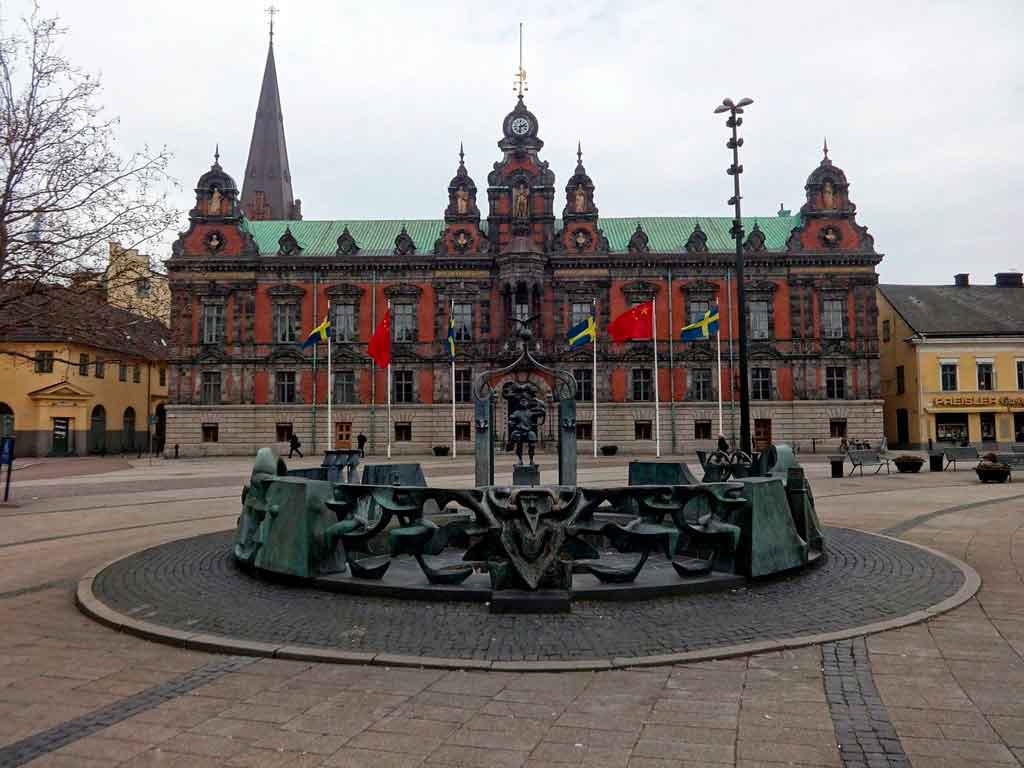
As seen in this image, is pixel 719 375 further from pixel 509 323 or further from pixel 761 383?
pixel 509 323

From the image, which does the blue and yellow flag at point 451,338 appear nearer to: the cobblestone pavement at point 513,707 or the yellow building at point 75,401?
the yellow building at point 75,401

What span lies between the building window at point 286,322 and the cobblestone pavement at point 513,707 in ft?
141

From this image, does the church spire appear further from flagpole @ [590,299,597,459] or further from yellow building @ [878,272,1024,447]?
yellow building @ [878,272,1024,447]

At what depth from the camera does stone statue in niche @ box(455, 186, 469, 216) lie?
50188 mm

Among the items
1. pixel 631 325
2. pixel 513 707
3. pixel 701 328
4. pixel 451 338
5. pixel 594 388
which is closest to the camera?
pixel 513 707

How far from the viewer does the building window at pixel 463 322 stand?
4947 centimetres

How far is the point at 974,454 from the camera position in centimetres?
2967

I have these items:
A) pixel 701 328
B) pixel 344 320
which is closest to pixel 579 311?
pixel 701 328

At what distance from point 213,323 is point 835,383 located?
42.7 meters

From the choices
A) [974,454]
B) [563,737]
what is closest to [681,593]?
[563,737]

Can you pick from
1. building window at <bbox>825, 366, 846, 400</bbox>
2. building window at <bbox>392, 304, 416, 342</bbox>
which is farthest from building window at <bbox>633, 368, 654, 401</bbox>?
building window at <bbox>392, 304, 416, 342</bbox>

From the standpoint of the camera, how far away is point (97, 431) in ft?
173

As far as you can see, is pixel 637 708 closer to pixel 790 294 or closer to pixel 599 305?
pixel 599 305

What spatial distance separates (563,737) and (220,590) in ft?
18.0
